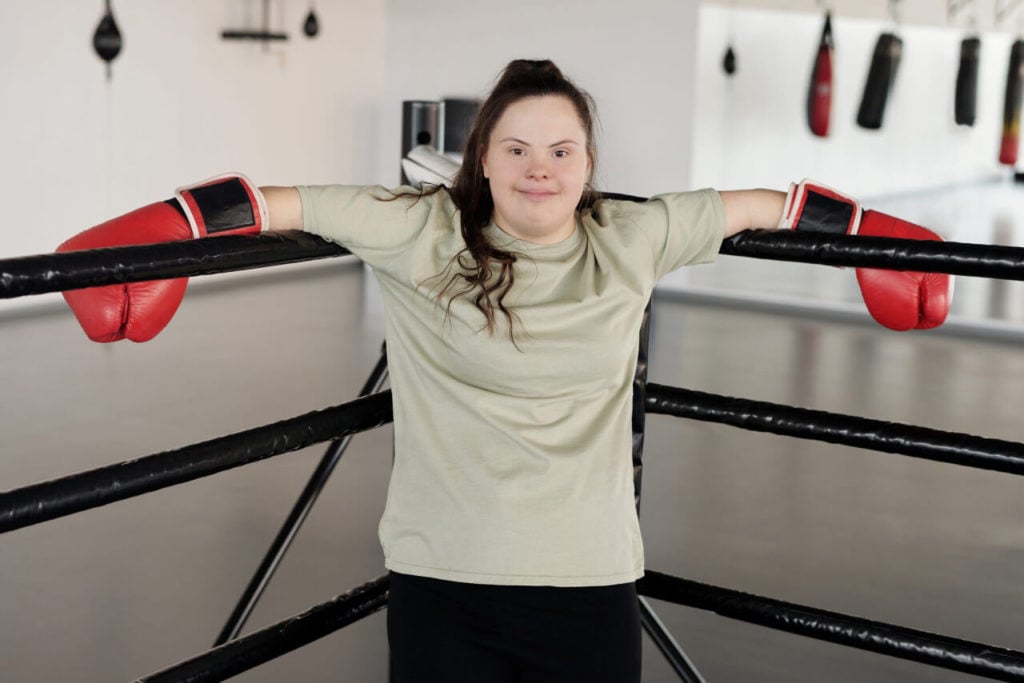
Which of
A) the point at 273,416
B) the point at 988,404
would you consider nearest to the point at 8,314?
the point at 273,416

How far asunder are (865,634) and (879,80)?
6.05 m

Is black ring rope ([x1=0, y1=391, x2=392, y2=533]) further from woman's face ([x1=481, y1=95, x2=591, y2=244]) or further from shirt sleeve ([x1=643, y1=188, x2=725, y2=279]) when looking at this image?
shirt sleeve ([x1=643, y1=188, x2=725, y2=279])

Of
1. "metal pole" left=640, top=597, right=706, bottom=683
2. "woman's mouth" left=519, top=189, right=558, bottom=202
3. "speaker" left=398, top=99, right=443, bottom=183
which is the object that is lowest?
"metal pole" left=640, top=597, right=706, bottom=683

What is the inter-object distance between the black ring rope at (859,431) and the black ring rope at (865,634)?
0.72ft

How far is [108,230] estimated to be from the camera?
1.34 meters

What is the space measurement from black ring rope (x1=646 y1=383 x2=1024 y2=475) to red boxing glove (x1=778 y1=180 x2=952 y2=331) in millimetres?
140

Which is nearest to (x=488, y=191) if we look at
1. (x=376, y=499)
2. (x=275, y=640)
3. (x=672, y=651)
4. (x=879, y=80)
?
(x=275, y=640)

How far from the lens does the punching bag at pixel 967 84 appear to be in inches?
272

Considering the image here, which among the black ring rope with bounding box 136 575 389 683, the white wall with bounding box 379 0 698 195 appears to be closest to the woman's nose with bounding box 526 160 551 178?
the black ring rope with bounding box 136 575 389 683

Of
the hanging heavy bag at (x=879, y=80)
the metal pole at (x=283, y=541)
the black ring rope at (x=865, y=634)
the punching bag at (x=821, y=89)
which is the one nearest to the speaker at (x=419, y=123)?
the metal pole at (x=283, y=541)

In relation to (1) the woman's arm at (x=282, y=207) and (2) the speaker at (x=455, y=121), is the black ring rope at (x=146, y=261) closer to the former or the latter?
(1) the woman's arm at (x=282, y=207)

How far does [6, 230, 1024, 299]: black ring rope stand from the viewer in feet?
3.68

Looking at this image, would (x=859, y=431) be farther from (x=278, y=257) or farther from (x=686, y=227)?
(x=278, y=257)

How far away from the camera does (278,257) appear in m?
1.37
